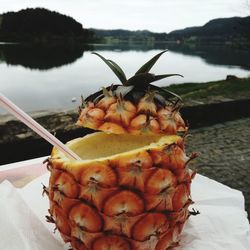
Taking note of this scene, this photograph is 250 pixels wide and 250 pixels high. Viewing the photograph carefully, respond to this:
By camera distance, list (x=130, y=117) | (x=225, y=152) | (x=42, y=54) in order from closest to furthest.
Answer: (x=130, y=117) → (x=225, y=152) → (x=42, y=54)

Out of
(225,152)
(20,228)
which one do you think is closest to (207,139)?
(225,152)

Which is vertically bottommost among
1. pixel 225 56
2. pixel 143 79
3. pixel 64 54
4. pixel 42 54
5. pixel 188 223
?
pixel 225 56

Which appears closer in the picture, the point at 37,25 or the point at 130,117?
the point at 130,117

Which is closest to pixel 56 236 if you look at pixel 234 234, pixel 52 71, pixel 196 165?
pixel 234 234

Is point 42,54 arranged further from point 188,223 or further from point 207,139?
point 188,223

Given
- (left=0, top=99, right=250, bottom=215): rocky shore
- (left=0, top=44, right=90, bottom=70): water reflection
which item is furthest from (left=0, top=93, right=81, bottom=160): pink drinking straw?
(left=0, top=44, right=90, bottom=70): water reflection

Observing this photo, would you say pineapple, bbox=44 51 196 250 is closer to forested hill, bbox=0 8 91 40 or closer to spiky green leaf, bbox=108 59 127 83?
spiky green leaf, bbox=108 59 127 83
